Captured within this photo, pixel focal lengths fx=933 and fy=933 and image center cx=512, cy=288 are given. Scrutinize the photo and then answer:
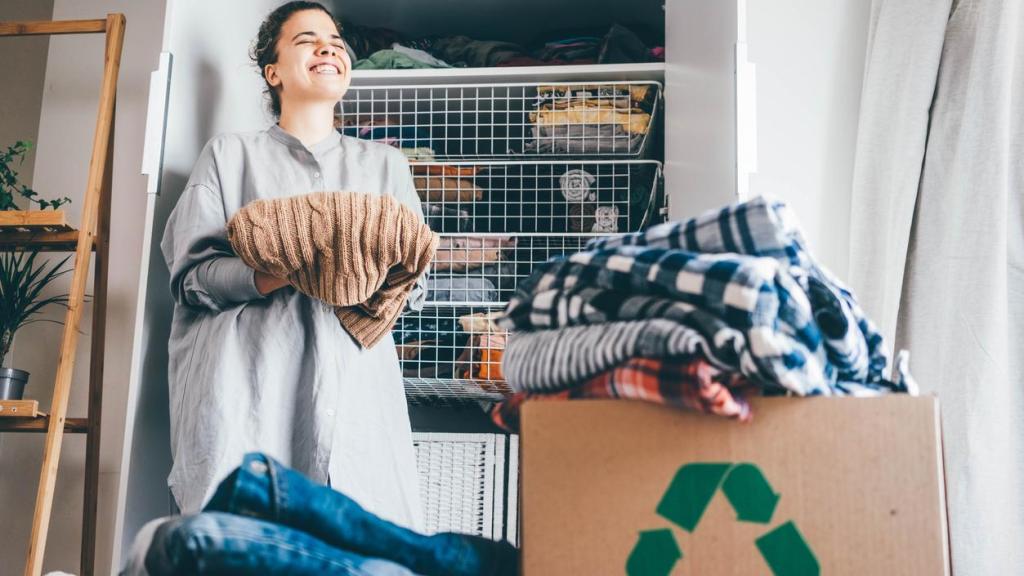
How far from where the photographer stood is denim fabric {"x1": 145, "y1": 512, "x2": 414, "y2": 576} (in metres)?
0.49

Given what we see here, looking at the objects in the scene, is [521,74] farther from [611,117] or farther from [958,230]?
[958,230]

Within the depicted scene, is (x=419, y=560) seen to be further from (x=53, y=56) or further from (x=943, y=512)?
(x=53, y=56)

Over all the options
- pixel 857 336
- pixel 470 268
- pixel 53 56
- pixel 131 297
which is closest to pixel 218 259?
pixel 470 268

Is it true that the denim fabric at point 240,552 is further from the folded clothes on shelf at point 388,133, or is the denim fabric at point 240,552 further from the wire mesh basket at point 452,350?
the folded clothes on shelf at point 388,133

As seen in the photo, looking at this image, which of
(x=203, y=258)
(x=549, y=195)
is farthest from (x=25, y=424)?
(x=549, y=195)

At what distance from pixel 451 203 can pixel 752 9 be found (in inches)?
28.7

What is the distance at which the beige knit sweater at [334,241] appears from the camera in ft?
3.86

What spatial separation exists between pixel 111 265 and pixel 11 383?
1.07 feet

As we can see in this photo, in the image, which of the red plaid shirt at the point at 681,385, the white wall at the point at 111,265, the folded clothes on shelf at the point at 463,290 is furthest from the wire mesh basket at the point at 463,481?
the red plaid shirt at the point at 681,385

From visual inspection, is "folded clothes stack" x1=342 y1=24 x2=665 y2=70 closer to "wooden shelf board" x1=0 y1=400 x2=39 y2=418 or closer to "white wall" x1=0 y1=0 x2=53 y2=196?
"wooden shelf board" x1=0 y1=400 x2=39 y2=418

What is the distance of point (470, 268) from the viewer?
1987mm

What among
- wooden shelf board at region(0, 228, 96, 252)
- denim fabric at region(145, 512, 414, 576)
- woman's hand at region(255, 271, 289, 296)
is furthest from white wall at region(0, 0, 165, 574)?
denim fabric at region(145, 512, 414, 576)

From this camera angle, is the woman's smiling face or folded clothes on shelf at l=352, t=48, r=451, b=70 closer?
the woman's smiling face

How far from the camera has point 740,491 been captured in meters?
0.59
